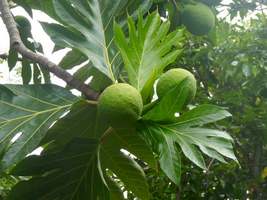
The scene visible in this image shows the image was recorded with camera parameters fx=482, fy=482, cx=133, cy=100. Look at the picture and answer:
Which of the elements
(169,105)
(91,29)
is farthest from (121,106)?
(91,29)

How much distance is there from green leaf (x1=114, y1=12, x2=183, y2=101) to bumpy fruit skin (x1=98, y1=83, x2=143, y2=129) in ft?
0.38

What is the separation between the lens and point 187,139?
131cm

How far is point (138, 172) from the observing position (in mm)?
1632

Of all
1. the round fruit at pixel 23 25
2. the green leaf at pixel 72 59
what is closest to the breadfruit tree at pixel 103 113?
the green leaf at pixel 72 59

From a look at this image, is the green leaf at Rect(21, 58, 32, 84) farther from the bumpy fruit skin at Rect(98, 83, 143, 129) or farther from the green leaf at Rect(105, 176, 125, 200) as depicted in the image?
the bumpy fruit skin at Rect(98, 83, 143, 129)

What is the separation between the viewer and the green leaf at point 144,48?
1400mm

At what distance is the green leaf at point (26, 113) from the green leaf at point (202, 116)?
33cm

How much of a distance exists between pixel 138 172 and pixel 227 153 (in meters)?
0.42

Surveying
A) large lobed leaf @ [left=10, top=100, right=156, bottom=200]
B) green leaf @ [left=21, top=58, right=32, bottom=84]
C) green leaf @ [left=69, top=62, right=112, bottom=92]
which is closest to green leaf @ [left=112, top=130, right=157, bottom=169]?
large lobed leaf @ [left=10, top=100, right=156, bottom=200]

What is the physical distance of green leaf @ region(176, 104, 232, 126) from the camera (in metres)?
1.32

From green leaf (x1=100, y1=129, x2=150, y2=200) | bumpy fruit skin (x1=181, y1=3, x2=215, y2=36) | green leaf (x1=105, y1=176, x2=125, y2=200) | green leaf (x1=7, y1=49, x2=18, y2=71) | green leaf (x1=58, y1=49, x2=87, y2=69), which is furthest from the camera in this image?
green leaf (x1=7, y1=49, x2=18, y2=71)

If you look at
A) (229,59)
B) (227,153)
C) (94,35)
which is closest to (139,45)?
(94,35)

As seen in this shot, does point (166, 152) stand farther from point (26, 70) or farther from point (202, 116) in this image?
point (26, 70)

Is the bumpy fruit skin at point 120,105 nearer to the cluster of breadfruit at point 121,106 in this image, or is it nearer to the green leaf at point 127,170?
the cluster of breadfruit at point 121,106
